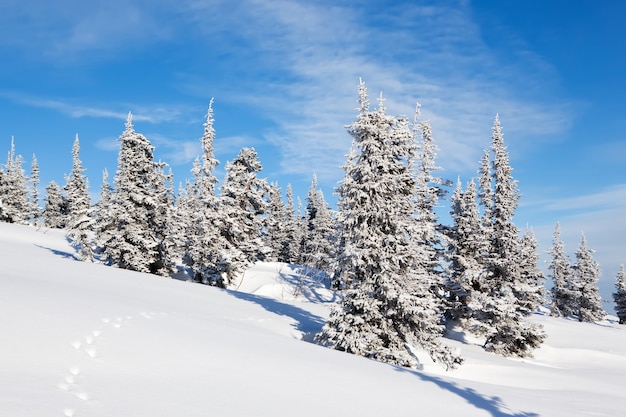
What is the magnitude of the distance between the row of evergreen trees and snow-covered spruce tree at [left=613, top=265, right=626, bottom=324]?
847cm

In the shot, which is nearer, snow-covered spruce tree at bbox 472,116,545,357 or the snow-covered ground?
the snow-covered ground

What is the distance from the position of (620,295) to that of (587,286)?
30.4 ft

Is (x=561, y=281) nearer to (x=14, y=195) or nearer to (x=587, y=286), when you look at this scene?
(x=587, y=286)

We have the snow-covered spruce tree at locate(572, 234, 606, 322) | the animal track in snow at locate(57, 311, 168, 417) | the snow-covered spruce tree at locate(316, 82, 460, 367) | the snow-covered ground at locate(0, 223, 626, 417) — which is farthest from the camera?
the snow-covered spruce tree at locate(572, 234, 606, 322)

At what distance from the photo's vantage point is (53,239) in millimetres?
44969

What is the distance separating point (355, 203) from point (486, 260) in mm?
15629

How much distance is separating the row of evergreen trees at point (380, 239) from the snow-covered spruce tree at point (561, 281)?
7.13 ft

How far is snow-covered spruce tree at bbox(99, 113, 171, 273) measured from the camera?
100 ft

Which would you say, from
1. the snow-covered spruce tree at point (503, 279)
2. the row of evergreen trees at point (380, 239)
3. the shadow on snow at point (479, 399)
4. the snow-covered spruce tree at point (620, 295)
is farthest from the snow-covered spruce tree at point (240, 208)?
the snow-covered spruce tree at point (620, 295)

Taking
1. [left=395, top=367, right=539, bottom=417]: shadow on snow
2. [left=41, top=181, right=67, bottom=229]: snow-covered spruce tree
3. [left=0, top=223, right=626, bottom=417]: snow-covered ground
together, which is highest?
[left=41, top=181, right=67, bottom=229]: snow-covered spruce tree

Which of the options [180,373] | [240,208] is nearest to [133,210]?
[240,208]

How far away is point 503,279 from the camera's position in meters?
28.5

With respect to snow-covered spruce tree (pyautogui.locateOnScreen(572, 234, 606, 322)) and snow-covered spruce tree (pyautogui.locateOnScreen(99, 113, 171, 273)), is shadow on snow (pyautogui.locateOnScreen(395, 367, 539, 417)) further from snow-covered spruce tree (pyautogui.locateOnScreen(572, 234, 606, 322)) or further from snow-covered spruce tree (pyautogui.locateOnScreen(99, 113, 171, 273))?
snow-covered spruce tree (pyautogui.locateOnScreen(572, 234, 606, 322))

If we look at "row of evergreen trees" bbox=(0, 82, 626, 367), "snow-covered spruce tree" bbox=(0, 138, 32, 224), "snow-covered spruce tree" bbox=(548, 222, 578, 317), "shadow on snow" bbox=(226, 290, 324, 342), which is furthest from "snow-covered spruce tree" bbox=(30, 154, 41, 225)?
"snow-covered spruce tree" bbox=(548, 222, 578, 317)
